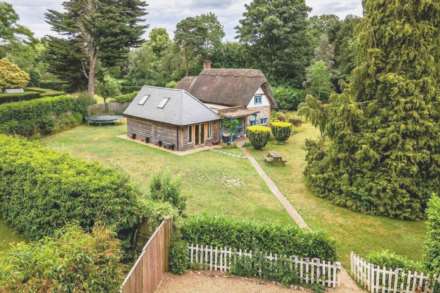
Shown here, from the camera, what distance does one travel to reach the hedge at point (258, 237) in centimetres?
877

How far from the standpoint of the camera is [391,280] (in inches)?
Result: 334

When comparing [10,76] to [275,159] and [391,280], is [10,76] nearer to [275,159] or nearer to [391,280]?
[275,159]

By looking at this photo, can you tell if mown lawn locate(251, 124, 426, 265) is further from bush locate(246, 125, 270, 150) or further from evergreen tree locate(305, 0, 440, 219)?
bush locate(246, 125, 270, 150)

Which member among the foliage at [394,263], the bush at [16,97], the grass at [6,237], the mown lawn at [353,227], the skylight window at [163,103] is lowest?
the mown lawn at [353,227]

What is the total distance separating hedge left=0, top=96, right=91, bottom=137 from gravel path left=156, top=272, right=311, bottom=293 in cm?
1814

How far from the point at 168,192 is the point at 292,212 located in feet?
19.7

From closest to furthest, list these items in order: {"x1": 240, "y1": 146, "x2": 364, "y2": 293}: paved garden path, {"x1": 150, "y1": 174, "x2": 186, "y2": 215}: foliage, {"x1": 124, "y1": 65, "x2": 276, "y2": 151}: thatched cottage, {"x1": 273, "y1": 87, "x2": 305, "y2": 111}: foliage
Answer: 1. {"x1": 240, "y1": 146, "x2": 364, "y2": 293}: paved garden path
2. {"x1": 150, "y1": 174, "x2": 186, "y2": 215}: foliage
3. {"x1": 124, "y1": 65, "x2": 276, "y2": 151}: thatched cottage
4. {"x1": 273, "y1": 87, "x2": 305, "y2": 111}: foliage

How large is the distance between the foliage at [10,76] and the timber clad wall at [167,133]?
11668 mm

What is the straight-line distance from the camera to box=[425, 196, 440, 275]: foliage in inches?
297

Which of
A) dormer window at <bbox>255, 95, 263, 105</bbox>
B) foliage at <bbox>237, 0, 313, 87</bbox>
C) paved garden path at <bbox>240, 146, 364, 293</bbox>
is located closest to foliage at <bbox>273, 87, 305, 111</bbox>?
foliage at <bbox>237, 0, 313, 87</bbox>

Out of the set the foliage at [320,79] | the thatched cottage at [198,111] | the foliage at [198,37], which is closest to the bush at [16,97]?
the thatched cottage at [198,111]

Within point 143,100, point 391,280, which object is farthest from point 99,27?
point 391,280

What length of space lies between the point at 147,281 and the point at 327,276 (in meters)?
4.59

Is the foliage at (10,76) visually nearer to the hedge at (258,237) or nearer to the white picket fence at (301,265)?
the hedge at (258,237)
